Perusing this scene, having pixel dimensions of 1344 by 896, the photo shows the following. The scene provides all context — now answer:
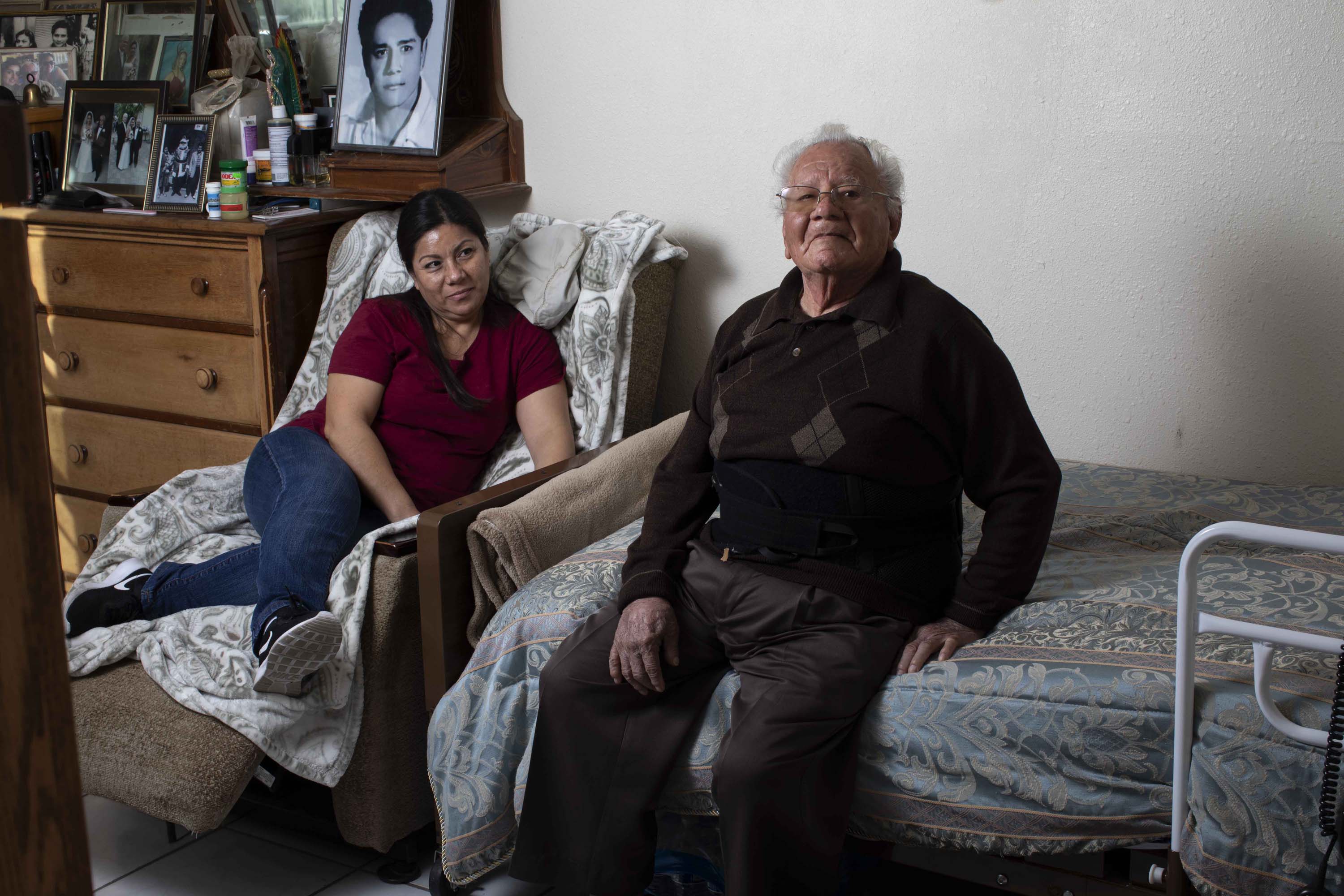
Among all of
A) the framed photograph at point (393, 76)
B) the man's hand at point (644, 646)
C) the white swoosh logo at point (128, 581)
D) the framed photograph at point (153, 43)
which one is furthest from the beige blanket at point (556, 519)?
the framed photograph at point (153, 43)

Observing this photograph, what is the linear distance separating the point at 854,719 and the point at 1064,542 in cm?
66

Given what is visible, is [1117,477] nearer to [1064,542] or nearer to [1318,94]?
[1064,542]

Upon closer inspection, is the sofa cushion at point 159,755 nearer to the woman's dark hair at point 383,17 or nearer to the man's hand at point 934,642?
the man's hand at point 934,642

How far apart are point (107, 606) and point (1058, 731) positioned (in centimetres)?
166

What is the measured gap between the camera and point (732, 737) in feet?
5.01

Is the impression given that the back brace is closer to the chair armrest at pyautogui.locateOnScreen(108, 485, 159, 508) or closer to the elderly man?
the elderly man

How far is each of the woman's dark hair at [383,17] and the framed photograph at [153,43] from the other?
0.62 m

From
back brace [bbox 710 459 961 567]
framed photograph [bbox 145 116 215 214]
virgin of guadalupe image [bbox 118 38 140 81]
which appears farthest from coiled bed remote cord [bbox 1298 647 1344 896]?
virgin of guadalupe image [bbox 118 38 140 81]

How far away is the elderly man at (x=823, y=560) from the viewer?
1.60 metres

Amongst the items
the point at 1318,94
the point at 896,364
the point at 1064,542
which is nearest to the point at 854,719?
the point at 896,364

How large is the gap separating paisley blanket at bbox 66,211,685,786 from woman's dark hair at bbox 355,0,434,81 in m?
0.41

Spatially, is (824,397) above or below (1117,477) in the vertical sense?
above

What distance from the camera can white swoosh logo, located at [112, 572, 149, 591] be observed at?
2156 millimetres

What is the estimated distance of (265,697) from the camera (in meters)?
1.84
